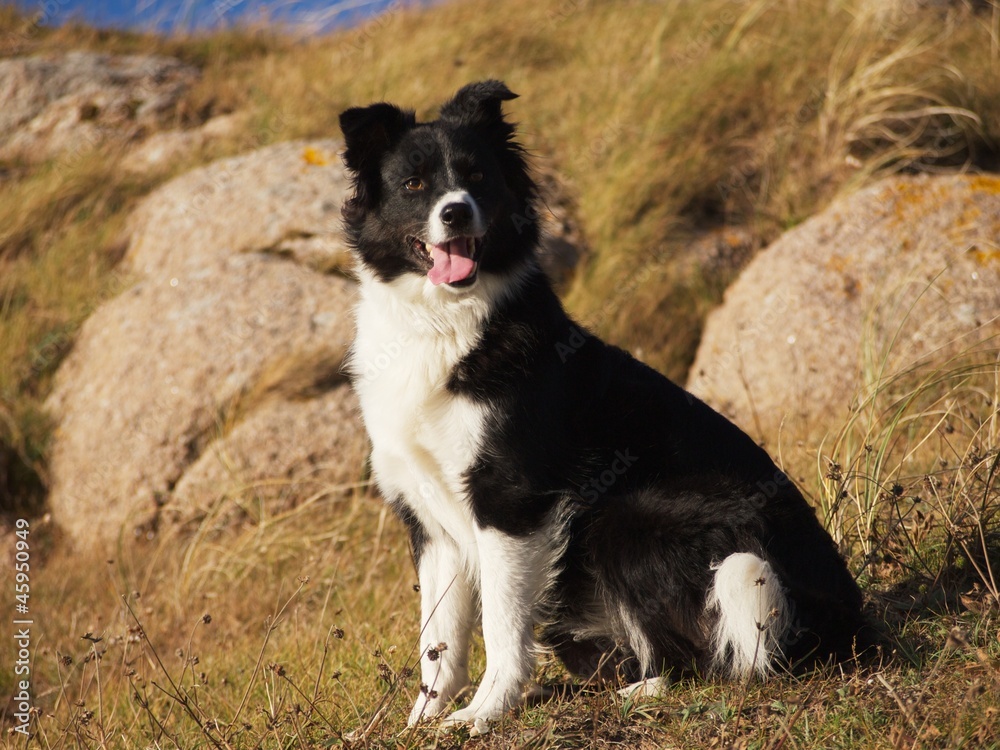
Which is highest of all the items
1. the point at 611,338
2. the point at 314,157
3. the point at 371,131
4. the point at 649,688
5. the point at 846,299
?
the point at 371,131

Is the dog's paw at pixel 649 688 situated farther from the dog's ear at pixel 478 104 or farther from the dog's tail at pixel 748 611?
the dog's ear at pixel 478 104

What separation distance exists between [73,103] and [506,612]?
8.52m

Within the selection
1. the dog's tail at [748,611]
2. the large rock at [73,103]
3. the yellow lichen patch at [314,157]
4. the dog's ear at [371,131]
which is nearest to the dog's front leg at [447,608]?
the dog's tail at [748,611]

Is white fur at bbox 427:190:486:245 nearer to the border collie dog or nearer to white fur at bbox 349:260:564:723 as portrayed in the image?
the border collie dog

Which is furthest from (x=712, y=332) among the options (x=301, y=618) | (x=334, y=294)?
(x=301, y=618)

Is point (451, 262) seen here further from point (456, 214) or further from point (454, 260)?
point (456, 214)

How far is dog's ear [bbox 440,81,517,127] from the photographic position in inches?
141

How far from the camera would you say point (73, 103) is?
9484 mm

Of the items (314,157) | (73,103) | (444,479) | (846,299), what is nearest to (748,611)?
(444,479)

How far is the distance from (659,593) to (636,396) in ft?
2.34

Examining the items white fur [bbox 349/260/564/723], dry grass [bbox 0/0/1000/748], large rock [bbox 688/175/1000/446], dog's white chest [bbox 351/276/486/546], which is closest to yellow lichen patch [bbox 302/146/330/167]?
dry grass [bbox 0/0/1000/748]

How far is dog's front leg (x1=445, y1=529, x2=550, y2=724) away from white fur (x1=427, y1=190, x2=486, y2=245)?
1062 millimetres

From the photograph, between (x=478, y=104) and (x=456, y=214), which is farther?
(x=478, y=104)

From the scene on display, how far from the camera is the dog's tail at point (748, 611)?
3062mm
